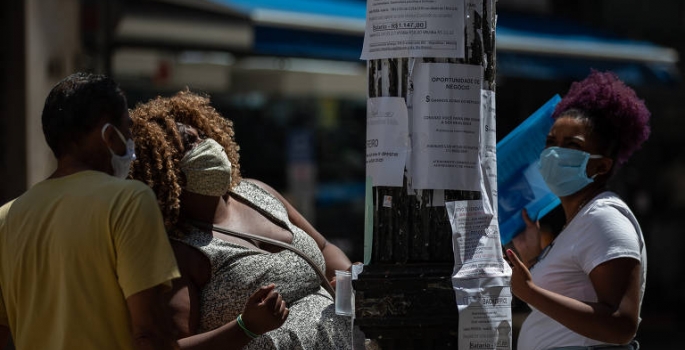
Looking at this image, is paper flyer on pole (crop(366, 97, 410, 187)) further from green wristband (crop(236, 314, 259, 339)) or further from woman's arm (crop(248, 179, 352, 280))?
woman's arm (crop(248, 179, 352, 280))

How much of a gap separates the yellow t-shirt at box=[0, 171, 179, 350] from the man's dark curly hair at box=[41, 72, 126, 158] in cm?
13

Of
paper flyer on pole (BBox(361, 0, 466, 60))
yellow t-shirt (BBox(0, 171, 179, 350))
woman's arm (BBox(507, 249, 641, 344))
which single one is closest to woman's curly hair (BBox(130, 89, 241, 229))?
yellow t-shirt (BBox(0, 171, 179, 350))

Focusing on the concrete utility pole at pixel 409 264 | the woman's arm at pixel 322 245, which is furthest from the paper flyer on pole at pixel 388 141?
the woman's arm at pixel 322 245

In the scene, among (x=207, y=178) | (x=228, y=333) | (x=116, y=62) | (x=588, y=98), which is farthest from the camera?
(x=116, y=62)

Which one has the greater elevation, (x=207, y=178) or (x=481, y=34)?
(x=481, y=34)

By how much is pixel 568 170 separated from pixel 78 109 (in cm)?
181

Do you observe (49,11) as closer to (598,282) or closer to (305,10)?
(305,10)

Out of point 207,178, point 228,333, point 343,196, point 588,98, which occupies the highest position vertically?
point 588,98

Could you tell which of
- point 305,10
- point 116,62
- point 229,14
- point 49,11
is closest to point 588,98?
point 229,14

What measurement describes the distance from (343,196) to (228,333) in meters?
9.10

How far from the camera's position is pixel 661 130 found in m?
14.9

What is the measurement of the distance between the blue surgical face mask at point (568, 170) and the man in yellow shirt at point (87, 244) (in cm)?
163

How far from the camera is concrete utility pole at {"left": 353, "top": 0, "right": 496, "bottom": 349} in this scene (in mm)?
2900

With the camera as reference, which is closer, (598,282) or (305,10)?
(598,282)
